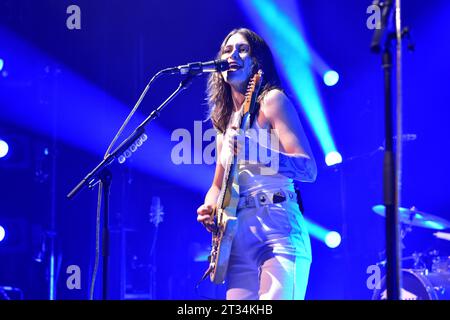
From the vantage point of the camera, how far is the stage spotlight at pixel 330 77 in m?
5.83

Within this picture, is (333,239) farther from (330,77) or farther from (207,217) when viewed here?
(207,217)

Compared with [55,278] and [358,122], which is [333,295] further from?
[55,278]

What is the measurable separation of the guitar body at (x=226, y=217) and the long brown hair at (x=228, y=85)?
13 centimetres

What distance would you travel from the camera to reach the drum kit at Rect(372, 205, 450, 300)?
5223mm

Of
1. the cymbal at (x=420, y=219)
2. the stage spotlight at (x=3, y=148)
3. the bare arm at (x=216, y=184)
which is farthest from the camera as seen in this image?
the stage spotlight at (x=3, y=148)

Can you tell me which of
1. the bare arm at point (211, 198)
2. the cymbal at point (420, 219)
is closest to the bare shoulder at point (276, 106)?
the bare arm at point (211, 198)

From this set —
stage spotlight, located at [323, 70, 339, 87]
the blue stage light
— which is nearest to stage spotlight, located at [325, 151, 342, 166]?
the blue stage light

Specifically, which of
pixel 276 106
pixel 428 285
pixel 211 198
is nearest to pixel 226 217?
pixel 211 198

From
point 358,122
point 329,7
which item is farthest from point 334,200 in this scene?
point 329,7

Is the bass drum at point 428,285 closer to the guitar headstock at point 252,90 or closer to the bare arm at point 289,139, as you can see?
the bare arm at point 289,139

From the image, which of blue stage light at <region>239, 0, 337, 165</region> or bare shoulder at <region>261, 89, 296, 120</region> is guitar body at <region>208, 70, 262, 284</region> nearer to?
bare shoulder at <region>261, 89, 296, 120</region>

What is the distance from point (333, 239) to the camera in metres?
5.97
